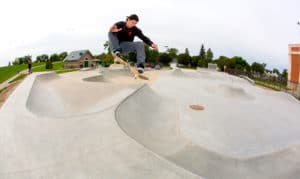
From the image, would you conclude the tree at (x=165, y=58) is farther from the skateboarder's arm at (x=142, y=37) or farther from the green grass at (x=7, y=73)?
the skateboarder's arm at (x=142, y=37)

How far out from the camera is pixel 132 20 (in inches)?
315

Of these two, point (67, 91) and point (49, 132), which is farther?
point (67, 91)

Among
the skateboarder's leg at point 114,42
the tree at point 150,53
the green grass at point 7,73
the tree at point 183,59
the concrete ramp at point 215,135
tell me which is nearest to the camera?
the concrete ramp at point 215,135

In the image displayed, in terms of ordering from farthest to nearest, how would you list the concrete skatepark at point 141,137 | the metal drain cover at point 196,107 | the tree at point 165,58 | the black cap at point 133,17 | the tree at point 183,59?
the tree at point 183,59 < the tree at point 165,58 < the black cap at point 133,17 < the metal drain cover at point 196,107 < the concrete skatepark at point 141,137

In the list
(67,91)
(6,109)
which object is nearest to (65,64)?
(67,91)

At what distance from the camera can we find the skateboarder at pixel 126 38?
8289 mm

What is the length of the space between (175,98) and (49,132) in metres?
5.81

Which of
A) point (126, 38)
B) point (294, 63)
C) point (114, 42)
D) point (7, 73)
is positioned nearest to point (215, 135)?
point (126, 38)

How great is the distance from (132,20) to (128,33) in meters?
0.64

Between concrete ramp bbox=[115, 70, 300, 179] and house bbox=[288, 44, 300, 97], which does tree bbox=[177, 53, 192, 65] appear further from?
concrete ramp bbox=[115, 70, 300, 179]

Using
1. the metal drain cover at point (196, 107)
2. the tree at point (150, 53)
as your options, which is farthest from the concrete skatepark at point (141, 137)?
the tree at point (150, 53)

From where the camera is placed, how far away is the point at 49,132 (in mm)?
3455

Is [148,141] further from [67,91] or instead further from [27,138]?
[67,91]

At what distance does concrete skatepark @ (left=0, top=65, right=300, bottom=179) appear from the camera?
257cm
